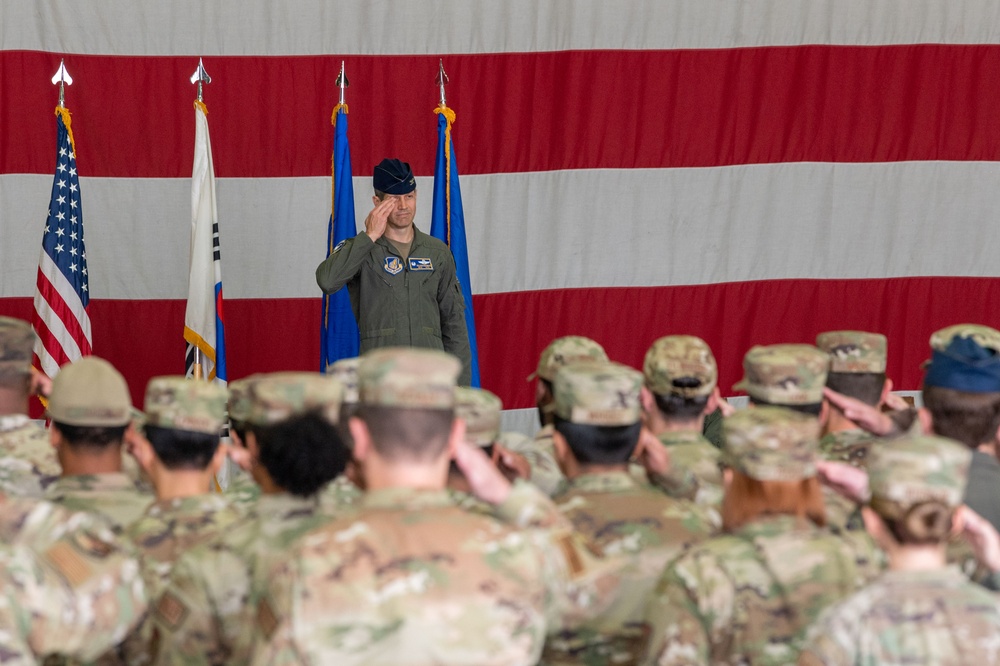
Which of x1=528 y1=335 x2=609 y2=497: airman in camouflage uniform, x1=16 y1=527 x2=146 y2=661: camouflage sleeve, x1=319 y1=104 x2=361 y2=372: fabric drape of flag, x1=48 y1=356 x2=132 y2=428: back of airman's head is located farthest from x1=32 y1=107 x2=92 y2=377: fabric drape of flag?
x1=16 y1=527 x2=146 y2=661: camouflage sleeve

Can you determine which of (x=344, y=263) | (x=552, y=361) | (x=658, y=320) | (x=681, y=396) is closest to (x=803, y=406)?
(x=681, y=396)

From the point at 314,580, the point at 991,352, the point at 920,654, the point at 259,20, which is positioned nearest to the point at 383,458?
the point at 314,580

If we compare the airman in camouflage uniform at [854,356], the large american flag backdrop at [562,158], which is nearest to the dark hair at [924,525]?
the airman in camouflage uniform at [854,356]

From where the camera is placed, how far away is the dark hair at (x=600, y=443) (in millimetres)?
2348

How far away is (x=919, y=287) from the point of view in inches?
Answer: 235

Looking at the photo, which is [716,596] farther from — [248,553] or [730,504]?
Result: [248,553]

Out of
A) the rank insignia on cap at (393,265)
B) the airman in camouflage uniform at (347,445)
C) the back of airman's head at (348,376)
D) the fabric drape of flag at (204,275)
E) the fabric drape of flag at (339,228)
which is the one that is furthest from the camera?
the fabric drape of flag at (339,228)

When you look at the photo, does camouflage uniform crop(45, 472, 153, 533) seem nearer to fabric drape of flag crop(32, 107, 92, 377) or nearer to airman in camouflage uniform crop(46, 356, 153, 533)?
airman in camouflage uniform crop(46, 356, 153, 533)

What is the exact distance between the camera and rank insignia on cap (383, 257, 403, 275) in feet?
15.6

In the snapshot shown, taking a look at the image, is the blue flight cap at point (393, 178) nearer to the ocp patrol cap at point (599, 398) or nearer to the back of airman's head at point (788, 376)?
the back of airman's head at point (788, 376)

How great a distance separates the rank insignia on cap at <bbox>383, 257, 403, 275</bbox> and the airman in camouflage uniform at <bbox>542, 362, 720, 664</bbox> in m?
2.40

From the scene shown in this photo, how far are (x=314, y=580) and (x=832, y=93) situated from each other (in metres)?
4.78

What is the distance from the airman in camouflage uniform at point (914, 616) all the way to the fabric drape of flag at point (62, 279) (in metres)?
3.73

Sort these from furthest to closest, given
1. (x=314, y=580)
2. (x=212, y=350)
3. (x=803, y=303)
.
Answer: (x=803, y=303) < (x=212, y=350) < (x=314, y=580)
